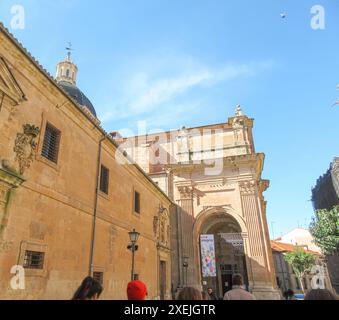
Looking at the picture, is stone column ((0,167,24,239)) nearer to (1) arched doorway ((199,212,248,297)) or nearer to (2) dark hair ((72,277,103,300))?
(2) dark hair ((72,277,103,300))

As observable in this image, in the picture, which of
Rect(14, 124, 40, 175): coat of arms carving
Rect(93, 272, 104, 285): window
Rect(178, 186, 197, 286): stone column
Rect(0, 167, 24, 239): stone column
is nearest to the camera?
Rect(0, 167, 24, 239): stone column

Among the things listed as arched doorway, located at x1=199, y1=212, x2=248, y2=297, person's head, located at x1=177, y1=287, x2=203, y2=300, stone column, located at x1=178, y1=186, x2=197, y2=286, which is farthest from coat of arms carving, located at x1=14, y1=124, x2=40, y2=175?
arched doorway, located at x1=199, y1=212, x2=248, y2=297

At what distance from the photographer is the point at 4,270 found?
625 cm

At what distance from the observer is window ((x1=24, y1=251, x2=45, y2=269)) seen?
702cm

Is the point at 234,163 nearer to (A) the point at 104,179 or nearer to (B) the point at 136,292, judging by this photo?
(A) the point at 104,179

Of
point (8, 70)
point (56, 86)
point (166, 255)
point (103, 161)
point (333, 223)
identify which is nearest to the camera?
point (8, 70)

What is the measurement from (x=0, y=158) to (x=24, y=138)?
0.94 meters

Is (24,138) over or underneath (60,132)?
underneath

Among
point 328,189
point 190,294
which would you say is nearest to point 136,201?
point 190,294

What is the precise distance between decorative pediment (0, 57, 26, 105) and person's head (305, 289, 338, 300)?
7.60 m

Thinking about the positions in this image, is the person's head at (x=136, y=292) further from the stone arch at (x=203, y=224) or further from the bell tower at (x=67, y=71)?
the bell tower at (x=67, y=71)
